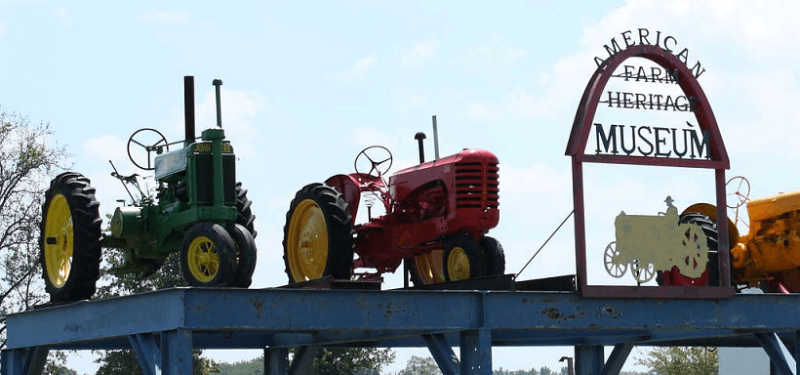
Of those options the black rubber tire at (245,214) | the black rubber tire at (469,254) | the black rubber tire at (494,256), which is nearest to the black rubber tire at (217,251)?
the black rubber tire at (245,214)

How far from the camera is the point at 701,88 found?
16078mm

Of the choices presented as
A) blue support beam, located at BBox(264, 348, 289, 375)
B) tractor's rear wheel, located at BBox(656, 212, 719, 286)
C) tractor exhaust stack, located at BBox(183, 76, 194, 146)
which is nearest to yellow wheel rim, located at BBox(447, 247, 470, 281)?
blue support beam, located at BBox(264, 348, 289, 375)

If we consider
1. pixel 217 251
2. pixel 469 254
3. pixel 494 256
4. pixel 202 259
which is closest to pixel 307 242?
pixel 469 254

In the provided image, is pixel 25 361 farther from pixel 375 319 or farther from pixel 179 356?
pixel 375 319

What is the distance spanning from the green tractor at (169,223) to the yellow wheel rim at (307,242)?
80cm

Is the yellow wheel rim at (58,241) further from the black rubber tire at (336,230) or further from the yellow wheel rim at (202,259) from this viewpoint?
the black rubber tire at (336,230)

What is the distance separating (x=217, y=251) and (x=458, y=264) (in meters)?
3.91

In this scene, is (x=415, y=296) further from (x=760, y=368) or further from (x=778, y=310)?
(x=760, y=368)

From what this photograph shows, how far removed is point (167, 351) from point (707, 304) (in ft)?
19.2

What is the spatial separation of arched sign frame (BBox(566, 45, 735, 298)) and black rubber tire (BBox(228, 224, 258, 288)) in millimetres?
3301

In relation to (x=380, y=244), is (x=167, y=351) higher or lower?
lower

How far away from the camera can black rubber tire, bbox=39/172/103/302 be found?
657 inches

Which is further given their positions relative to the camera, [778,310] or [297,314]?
[778,310]

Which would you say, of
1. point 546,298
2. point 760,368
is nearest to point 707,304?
point 546,298
